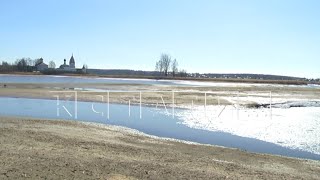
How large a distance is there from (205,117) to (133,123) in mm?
5527

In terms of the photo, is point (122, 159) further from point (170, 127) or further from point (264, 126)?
point (264, 126)

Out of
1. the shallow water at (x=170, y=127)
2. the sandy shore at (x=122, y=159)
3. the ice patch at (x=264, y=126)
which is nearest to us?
Answer: the sandy shore at (x=122, y=159)

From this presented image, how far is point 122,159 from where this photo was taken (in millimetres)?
11406

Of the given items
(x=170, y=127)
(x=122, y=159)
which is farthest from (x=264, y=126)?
(x=122, y=159)

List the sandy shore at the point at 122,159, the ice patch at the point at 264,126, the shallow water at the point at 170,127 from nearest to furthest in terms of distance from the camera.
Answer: the sandy shore at the point at 122,159, the shallow water at the point at 170,127, the ice patch at the point at 264,126

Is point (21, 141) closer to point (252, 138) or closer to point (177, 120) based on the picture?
point (252, 138)

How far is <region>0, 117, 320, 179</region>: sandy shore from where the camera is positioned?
382 inches

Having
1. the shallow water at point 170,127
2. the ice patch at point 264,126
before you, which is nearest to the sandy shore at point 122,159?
the shallow water at point 170,127

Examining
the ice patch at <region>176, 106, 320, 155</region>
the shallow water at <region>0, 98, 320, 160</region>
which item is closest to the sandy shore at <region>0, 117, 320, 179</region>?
the shallow water at <region>0, 98, 320, 160</region>

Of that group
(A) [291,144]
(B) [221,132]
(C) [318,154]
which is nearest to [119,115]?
(B) [221,132]

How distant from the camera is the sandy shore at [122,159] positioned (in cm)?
970

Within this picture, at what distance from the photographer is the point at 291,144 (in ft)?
54.5

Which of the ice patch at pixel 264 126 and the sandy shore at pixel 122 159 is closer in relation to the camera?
the sandy shore at pixel 122 159

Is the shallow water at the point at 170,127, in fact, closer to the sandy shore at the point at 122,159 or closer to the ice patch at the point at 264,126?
the ice patch at the point at 264,126
